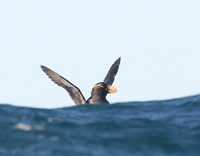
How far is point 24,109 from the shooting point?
1553cm

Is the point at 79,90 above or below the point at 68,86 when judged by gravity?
below

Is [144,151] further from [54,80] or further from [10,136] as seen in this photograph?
A: [54,80]

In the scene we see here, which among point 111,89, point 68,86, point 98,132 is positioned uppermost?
point 68,86

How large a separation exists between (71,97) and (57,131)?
25.9 ft

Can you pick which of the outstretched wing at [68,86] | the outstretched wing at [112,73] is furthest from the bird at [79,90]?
the outstretched wing at [112,73]

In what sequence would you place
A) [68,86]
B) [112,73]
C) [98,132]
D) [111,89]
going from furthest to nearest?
[112,73]
[68,86]
[111,89]
[98,132]

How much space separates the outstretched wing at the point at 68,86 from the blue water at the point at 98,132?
401 cm

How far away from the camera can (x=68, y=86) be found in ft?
69.2

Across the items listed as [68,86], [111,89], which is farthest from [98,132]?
[68,86]

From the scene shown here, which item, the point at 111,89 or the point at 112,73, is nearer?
the point at 111,89

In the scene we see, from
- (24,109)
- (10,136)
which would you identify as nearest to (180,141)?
(10,136)

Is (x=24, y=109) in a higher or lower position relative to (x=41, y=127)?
higher

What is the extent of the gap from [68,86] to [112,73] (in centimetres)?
263

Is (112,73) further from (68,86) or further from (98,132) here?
(98,132)
